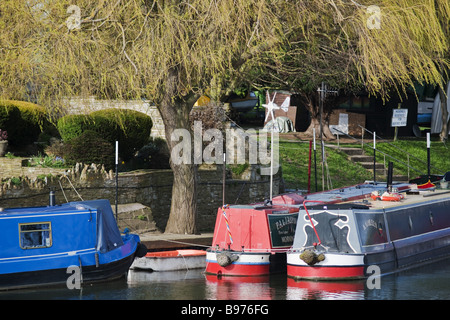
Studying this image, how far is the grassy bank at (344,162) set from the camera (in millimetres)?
33406

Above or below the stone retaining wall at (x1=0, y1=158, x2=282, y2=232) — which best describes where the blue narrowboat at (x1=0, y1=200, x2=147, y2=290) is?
below

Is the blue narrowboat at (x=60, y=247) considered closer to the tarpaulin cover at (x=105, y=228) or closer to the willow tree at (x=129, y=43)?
the tarpaulin cover at (x=105, y=228)

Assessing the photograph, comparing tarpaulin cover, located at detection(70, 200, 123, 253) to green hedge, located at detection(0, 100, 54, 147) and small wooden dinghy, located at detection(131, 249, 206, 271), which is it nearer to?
small wooden dinghy, located at detection(131, 249, 206, 271)

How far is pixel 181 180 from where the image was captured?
991 inches

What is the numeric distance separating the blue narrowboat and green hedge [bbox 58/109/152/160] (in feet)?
22.4

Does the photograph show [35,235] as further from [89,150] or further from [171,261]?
[89,150]

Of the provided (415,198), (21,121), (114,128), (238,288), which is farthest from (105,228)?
(415,198)

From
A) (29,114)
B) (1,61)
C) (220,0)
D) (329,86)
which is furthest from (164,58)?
(329,86)

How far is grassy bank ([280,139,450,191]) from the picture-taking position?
3341 centimetres

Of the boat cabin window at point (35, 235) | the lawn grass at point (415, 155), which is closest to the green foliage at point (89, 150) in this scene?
the boat cabin window at point (35, 235)

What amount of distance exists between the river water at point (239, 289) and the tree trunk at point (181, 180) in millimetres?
3293

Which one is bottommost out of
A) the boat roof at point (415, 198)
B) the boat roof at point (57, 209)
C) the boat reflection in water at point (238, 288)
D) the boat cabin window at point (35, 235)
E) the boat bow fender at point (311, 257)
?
the boat reflection in water at point (238, 288)

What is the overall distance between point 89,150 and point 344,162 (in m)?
13.2

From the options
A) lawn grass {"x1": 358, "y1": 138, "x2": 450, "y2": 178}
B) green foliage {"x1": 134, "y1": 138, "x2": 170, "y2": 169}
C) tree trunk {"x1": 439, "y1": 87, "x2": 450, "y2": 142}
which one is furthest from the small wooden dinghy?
tree trunk {"x1": 439, "y1": 87, "x2": 450, "y2": 142}
